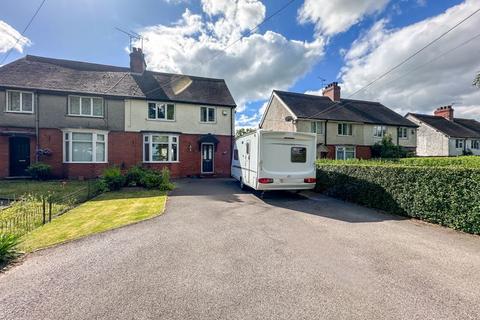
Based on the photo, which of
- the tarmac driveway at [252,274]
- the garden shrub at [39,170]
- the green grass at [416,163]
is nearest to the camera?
the tarmac driveway at [252,274]

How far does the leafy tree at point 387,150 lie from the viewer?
81.5 feet

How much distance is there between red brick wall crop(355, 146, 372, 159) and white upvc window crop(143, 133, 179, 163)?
19330mm

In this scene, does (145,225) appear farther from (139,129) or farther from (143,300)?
(139,129)

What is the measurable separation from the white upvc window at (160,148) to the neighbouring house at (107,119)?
70 mm

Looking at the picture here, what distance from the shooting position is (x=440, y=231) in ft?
20.5

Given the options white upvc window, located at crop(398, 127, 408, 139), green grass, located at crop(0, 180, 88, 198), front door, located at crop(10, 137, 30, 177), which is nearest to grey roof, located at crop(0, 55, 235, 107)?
front door, located at crop(10, 137, 30, 177)

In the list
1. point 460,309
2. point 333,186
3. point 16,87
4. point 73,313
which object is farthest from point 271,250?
point 16,87

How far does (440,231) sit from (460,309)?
156 inches

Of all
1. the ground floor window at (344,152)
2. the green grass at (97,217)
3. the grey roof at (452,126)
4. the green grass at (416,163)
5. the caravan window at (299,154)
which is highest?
the grey roof at (452,126)

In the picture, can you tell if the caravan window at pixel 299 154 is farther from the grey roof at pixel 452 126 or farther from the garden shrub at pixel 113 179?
the grey roof at pixel 452 126

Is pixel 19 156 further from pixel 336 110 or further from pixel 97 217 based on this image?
pixel 336 110

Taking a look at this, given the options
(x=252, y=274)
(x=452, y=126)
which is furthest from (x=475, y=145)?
(x=252, y=274)

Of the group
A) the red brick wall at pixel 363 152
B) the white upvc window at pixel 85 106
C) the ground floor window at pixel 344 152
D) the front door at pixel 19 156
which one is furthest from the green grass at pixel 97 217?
the red brick wall at pixel 363 152

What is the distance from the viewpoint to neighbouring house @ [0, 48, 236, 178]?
15281 millimetres
